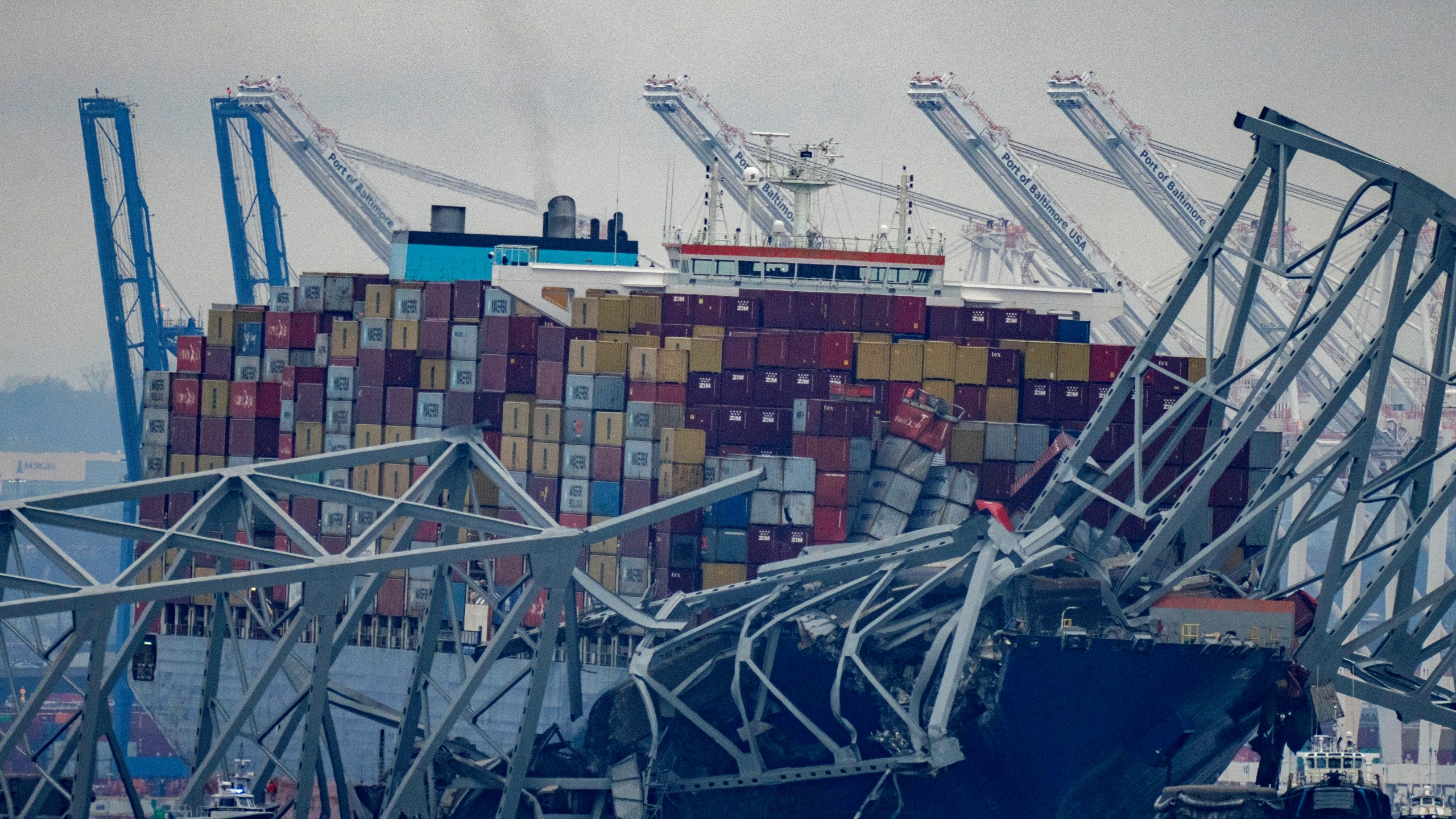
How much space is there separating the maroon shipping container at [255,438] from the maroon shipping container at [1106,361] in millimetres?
23804

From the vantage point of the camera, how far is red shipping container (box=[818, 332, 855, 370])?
52344 mm

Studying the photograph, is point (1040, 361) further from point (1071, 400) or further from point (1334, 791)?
point (1334, 791)

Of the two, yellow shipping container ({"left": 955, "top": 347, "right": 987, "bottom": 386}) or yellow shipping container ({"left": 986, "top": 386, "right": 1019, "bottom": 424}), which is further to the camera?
yellow shipping container ({"left": 955, "top": 347, "right": 987, "bottom": 386})

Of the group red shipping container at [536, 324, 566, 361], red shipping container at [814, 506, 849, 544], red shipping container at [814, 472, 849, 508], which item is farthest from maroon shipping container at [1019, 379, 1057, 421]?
red shipping container at [536, 324, 566, 361]

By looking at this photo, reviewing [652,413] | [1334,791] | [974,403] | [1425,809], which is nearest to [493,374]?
[652,413]

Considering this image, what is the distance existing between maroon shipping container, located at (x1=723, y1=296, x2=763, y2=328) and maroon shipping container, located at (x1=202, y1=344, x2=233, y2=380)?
15798 mm

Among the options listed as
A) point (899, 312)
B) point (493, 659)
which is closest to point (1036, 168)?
point (899, 312)

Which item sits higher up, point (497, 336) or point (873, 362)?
point (497, 336)

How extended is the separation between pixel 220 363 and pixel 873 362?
67.0 feet

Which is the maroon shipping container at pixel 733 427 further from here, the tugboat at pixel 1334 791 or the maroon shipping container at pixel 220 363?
the maroon shipping container at pixel 220 363

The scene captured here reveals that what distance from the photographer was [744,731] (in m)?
39.4

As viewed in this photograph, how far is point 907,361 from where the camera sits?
173ft

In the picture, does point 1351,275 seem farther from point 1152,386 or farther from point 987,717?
point 1152,386

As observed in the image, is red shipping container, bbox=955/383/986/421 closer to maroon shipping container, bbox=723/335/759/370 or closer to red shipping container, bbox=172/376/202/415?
maroon shipping container, bbox=723/335/759/370
